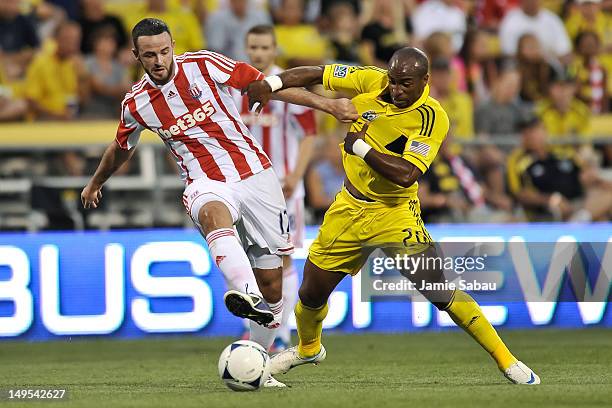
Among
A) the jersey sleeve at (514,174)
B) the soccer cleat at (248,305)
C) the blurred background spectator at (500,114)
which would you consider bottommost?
the jersey sleeve at (514,174)

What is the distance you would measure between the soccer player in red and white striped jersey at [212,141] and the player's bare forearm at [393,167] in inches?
24.6

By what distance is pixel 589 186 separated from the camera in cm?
1352

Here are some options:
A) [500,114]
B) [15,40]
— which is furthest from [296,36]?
[15,40]

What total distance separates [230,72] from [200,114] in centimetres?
33

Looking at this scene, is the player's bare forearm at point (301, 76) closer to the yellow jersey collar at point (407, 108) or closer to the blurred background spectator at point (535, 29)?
the yellow jersey collar at point (407, 108)

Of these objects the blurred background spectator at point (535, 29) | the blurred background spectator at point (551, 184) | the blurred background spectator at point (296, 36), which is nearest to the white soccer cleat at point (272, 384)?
the blurred background spectator at point (551, 184)

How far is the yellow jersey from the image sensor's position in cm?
750

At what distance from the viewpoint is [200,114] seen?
7.69 meters

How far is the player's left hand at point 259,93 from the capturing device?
7332 millimetres

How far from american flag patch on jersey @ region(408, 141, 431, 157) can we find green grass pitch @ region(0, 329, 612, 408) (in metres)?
1.44

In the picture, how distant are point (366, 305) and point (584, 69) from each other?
5.64m

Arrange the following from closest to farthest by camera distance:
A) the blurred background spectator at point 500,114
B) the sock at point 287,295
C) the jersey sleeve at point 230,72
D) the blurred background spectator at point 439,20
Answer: the jersey sleeve at point 230,72
the sock at point 287,295
the blurred background spectator at point 500,114
the blurred background spectator at point 439,20

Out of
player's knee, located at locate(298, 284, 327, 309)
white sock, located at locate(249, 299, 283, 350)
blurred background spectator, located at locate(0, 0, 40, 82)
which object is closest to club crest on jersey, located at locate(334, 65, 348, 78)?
player's knee, located at locate(298, 284, 327, 309)

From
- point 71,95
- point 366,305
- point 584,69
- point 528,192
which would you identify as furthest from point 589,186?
point 71,95
